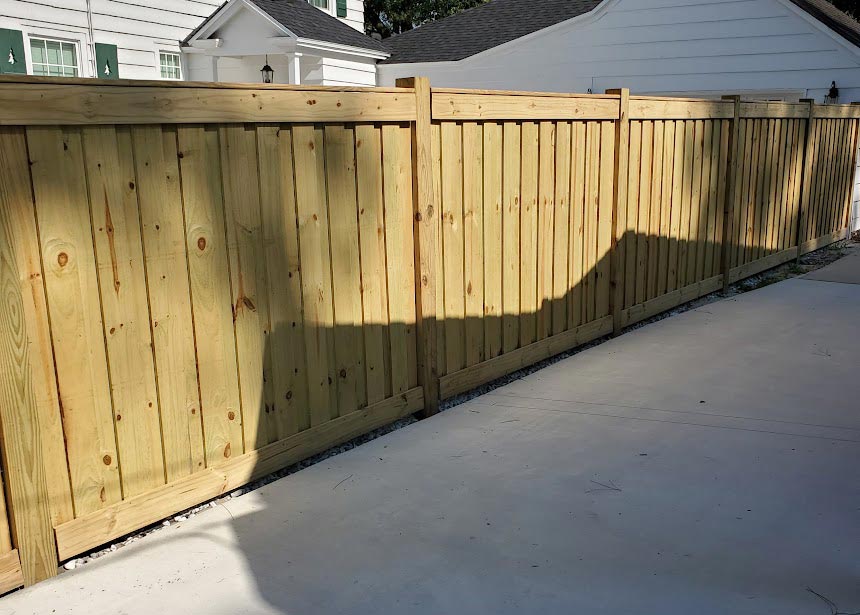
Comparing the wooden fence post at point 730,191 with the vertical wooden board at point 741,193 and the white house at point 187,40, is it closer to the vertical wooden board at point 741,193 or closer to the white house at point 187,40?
the vertical wooden board at point 741,193

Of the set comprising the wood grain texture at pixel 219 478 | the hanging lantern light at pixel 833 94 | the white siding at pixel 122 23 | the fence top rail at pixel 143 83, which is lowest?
the wood grain texture at pixel 219 478

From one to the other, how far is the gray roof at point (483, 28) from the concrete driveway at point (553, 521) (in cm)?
1218

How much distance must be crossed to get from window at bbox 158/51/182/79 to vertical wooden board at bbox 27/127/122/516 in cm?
1030

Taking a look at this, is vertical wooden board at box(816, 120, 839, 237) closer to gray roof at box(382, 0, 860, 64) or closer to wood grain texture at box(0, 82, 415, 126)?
gray roof at box(382, 0, 860, 64)

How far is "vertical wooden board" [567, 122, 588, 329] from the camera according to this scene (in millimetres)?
5590

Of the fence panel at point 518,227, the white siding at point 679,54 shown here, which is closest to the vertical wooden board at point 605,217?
the fence panel at point 518,227

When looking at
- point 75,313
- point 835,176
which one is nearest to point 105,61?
point 75,313

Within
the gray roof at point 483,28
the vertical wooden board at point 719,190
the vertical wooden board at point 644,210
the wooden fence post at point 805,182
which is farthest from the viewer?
the gray roof at point 483,28

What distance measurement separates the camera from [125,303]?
309 cm

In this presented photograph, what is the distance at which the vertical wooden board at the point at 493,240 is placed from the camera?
4.84 m

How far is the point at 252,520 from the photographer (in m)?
3.42

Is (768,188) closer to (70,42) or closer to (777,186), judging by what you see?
(777,186)

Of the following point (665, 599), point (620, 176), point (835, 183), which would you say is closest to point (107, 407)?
point (665, 599)

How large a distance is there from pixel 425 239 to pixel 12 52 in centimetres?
788
